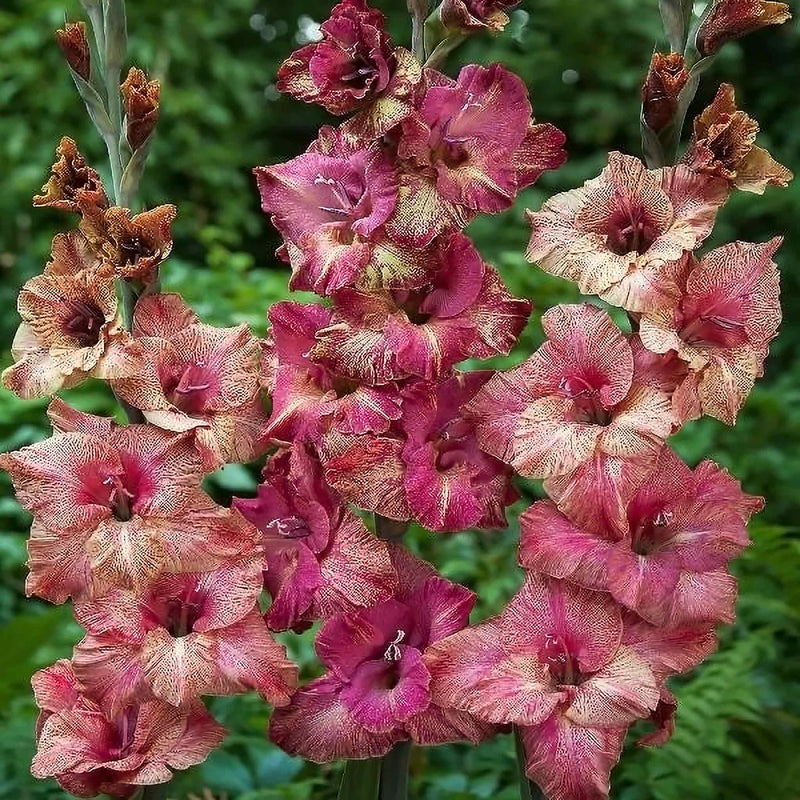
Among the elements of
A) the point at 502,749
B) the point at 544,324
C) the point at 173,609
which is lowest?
the point at 502,749

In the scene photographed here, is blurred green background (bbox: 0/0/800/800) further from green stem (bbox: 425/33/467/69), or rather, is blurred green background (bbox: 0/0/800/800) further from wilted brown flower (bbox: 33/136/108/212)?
A: wilted brown flower (bbox: 33/136/108/212)

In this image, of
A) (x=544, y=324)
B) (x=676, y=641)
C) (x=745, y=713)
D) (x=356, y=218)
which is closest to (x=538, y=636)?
(x=676, y=641)

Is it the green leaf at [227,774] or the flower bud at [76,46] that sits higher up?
the flower bud at [76,46]

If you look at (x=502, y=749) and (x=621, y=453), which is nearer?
(x=621, y=453)

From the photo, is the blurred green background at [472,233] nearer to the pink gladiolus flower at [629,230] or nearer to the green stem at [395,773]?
the green stem at [395,773]

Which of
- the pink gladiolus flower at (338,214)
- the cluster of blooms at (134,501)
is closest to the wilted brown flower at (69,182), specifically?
the cluster of blooms at (134,501)

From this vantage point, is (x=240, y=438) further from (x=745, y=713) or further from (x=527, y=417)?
(x=745, y=713)

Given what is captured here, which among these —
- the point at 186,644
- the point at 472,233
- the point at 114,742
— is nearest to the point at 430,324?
the point at 186,644
